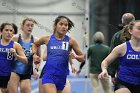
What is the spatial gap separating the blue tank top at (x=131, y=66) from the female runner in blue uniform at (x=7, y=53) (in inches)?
90.6

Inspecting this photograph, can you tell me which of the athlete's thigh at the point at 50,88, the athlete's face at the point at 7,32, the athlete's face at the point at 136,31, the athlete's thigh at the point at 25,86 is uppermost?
the athlete's face at the point at 136,31

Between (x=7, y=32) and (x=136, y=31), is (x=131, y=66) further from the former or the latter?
(x=7, y=32)

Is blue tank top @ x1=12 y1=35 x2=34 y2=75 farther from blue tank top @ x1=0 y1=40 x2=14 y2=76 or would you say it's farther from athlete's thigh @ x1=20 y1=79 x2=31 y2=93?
blue tank top @ x1=0 y1=40 x2=14 y2=76

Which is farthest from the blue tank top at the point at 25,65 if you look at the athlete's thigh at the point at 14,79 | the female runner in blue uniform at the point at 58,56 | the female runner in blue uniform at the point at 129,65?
the female runner in blue uniform at the point at 129,65

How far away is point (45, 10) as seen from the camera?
2361 centimetres

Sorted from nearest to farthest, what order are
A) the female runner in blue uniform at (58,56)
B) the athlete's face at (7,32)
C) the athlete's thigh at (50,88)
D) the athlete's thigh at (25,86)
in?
the athlete's thigh at (50,88) < the female runner in blue uniform at (58,56) < the athlete's face at (7,32) < the athlete's thigh at (25,86)

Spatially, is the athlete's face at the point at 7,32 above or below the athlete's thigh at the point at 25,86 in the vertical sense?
above

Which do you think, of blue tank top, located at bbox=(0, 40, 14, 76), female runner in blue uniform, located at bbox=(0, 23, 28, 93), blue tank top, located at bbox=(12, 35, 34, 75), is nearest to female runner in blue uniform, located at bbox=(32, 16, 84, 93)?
female runner in blue uniform, located at bbox=(0, 23, 28, 93)

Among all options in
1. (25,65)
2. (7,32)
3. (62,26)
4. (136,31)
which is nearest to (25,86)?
(25,65)

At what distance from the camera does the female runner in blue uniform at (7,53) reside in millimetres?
8102

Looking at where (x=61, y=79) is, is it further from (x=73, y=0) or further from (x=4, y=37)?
(x=73, y=0)

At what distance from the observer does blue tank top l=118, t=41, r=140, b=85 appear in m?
6.41

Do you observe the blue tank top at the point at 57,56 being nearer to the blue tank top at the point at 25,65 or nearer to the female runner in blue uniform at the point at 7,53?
the female runner in blue uniform at the point at 7,53

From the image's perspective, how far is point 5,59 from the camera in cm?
816
